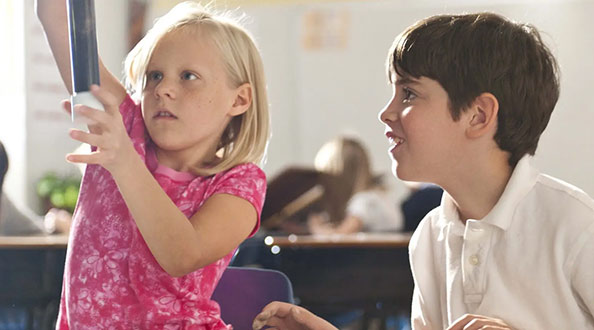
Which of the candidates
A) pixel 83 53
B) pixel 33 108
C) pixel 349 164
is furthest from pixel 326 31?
pixel 83 53

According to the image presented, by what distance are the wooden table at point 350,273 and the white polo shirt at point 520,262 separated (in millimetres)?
1765

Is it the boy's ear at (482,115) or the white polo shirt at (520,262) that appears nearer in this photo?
the white polo shirt at (520,262)

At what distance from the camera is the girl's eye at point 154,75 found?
1.12 metres

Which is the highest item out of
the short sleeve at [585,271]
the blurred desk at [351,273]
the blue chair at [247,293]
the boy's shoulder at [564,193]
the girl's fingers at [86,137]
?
the girl's fingers at [86,137]

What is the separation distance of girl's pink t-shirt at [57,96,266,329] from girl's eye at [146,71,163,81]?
0.08 metres

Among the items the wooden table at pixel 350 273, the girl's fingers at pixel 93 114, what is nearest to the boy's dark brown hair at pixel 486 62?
the girl's fingers at pixel 93 114

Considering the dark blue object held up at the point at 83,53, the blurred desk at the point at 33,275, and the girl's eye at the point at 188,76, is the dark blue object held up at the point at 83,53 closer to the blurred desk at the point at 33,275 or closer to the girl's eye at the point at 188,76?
the girl's eye at the point at 188,76

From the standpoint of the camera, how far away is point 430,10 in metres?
6.70

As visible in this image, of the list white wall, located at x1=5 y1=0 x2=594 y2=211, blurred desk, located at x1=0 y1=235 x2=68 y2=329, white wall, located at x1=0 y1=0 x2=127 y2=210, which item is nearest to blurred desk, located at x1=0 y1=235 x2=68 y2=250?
blurred desk, located at x1=0 y1=235 x2=68 y2=329

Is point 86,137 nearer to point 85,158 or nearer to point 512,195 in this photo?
point 85,158

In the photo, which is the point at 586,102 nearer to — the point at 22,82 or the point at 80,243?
the point at 22,82

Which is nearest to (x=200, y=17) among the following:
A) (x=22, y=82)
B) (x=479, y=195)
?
(x=479, y=195)

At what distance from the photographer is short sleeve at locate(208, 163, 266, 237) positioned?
111cm

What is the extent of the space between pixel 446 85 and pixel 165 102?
1.39ft
